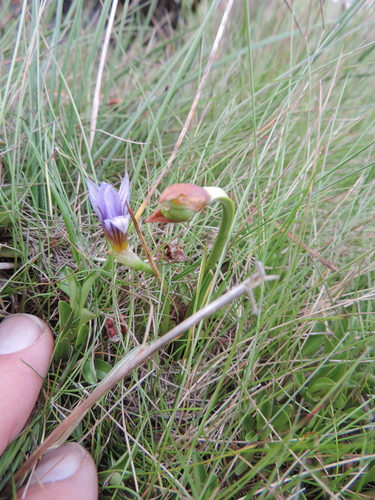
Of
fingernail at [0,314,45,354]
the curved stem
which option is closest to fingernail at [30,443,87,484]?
fingernail at [0,314,45,354]

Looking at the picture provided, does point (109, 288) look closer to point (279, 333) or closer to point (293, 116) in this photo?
point (279, 333)

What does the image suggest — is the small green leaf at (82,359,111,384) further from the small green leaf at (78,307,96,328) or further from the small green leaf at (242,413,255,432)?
the small green leaf at (242,413,255,432)

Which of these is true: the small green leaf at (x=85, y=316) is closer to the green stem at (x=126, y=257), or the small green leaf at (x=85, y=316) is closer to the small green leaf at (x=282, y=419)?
the green stem at (x=126, y=257)

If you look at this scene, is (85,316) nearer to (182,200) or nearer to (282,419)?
(182,200)

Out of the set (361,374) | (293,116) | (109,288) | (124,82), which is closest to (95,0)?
(124,82)

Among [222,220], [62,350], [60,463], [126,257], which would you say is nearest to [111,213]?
[126,257]

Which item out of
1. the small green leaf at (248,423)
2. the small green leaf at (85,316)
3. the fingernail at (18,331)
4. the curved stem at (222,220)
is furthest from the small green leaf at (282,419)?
the fingernail at (18,331)

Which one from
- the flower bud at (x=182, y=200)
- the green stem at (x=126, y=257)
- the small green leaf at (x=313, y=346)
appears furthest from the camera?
the small green leaf at (x=313, y=346)
